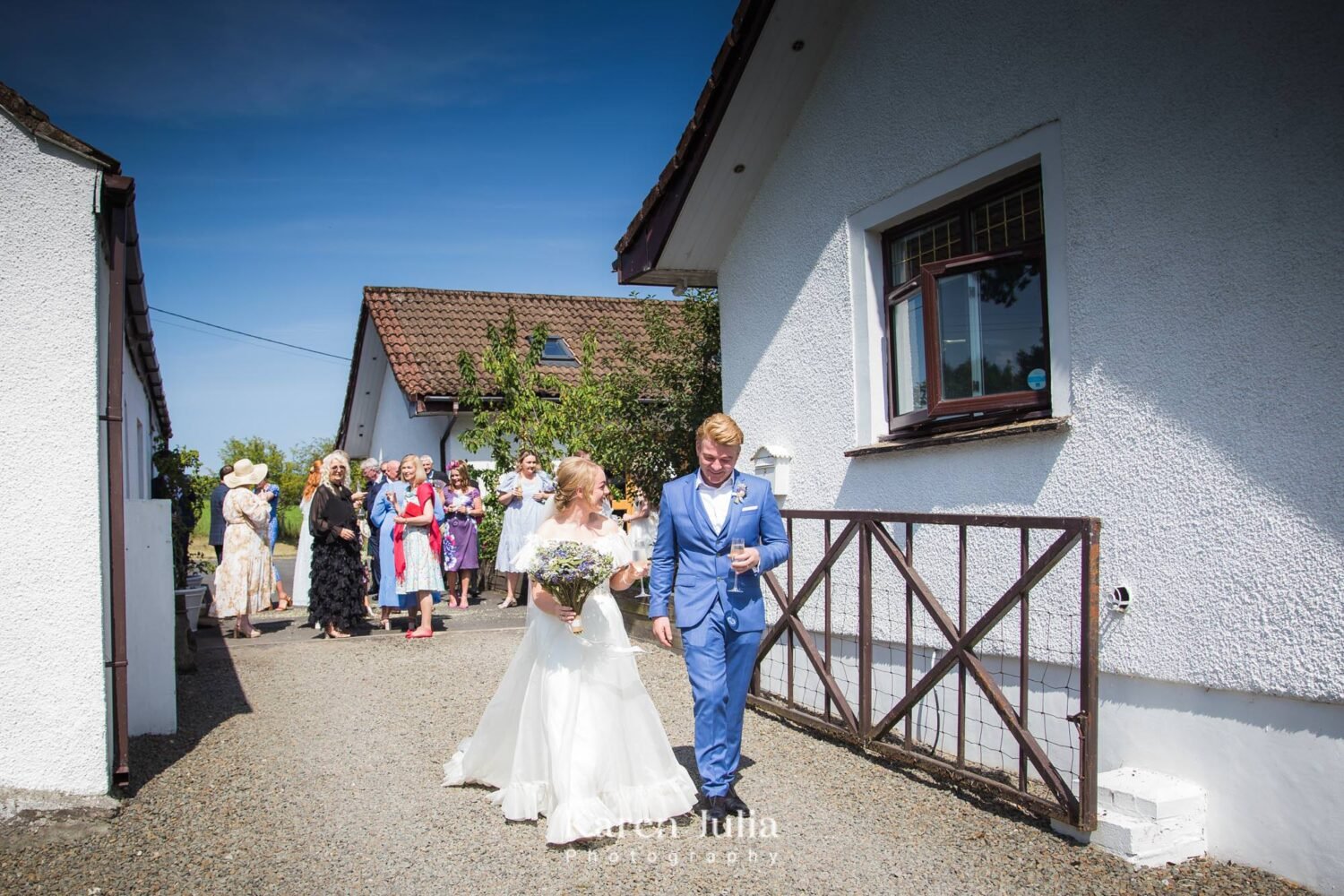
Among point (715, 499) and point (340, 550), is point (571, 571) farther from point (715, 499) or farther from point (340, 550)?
point (340, 550)

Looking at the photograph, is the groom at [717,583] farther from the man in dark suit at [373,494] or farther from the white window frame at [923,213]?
the man in dark suit at [373,494]

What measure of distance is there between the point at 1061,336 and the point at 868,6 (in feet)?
9.67

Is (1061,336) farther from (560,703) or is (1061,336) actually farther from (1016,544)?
(560,703)

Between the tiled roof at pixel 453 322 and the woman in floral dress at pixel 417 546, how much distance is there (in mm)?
8567

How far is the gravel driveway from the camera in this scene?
177 inches

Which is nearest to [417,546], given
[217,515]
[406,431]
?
[217,515]

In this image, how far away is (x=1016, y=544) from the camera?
5.98 m

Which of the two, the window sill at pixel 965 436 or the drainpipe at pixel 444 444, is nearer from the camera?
the window sill at pixel 965 436

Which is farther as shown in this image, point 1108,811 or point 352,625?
point 352,625

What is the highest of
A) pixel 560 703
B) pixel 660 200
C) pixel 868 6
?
pixel 868 6

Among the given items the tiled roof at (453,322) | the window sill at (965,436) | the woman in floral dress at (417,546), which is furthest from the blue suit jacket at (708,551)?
the tiled roof at (453,322)

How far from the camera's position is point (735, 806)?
5.36m

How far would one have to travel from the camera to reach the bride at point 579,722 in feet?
16.9

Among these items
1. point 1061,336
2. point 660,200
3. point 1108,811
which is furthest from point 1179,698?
point 660,200
